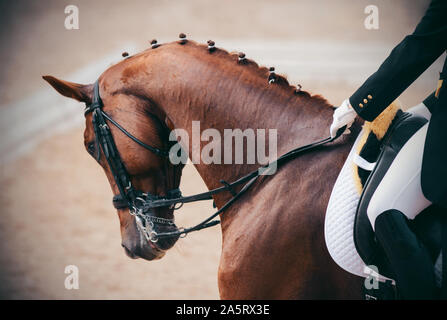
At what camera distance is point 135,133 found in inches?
92.5

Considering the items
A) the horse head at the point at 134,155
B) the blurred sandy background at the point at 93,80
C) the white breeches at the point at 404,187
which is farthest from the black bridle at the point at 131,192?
the blurred sandy background at the point at 93,80

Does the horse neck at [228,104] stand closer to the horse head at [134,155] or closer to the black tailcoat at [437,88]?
the horse head at [134,155]

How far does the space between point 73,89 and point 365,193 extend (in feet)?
4.92

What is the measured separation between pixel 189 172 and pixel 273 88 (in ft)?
16.5

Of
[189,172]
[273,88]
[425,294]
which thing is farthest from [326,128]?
[189,172]

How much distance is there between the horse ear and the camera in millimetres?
2432

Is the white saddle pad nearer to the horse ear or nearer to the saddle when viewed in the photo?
the saddle

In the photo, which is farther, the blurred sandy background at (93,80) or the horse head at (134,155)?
the blurred sandy background at (93,80)

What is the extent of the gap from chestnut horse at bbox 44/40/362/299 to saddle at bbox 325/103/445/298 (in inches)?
2.6

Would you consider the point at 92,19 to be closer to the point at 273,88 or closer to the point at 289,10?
the point at 289,10

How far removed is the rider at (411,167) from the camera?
1.65 meters

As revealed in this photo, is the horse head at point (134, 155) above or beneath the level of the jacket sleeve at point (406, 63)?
beneath

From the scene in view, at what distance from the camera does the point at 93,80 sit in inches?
333

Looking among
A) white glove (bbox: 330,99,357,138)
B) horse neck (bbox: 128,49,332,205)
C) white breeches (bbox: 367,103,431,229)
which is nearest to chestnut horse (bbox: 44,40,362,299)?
horse neck (bbox: 128,49,332,205)
